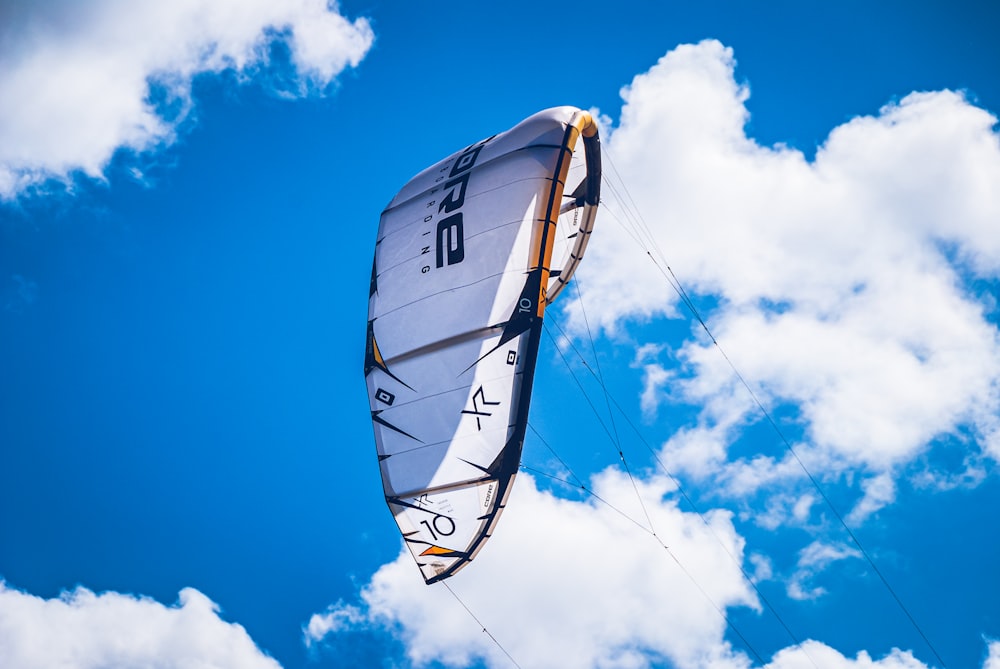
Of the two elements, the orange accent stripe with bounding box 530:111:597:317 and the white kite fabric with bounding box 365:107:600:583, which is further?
the orange accent stripe with bounding box 530:111:597:317

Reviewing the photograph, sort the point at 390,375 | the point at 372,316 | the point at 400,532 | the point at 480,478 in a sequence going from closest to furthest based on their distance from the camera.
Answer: the point at 480,478, the point at 400,532, the point at 390,375, the point at 372,316

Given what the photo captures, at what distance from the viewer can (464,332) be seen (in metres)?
13.9

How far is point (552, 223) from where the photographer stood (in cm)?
1412

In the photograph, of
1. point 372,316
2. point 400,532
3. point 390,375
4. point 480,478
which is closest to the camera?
point 480,478

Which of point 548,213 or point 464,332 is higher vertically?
point 548,213

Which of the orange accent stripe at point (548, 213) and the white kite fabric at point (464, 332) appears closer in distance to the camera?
the white kite fabric at point (464, 332)

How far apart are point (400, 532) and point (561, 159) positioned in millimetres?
7387

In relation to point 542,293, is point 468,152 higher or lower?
higher

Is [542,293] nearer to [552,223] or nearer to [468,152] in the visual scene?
[552,223]

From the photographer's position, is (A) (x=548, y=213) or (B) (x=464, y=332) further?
(A) (x=548, y=213)

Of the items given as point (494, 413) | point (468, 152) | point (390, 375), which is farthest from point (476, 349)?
point (468, 152)

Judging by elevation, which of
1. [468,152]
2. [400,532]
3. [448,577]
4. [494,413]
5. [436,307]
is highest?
[468,152]

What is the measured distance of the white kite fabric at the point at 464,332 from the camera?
13094 mm

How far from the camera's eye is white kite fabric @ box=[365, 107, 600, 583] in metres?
13.1
